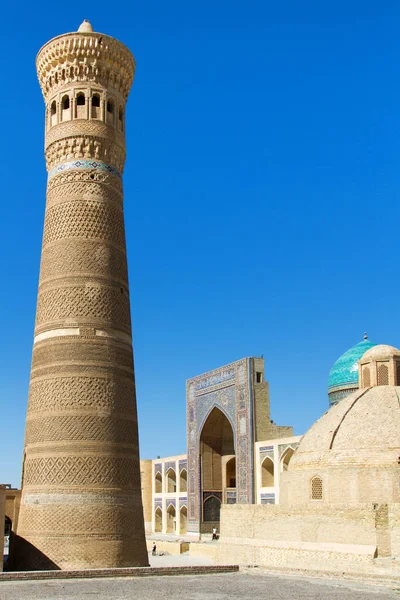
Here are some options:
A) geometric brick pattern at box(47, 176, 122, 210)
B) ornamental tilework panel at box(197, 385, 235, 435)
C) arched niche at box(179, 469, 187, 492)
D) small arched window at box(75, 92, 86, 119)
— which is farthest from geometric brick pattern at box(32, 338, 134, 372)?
arched niche at box(179, 469, 187, 492)

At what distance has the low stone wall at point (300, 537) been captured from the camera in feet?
35.5

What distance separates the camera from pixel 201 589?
29.5ft

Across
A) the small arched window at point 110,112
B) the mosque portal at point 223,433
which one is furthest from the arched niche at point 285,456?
the small arched window at point 110,112

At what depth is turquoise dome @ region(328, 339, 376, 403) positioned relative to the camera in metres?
24.1

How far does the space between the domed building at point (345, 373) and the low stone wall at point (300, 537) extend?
35.4ft

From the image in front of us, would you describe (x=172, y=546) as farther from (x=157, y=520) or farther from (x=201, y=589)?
(x=201, y=589)

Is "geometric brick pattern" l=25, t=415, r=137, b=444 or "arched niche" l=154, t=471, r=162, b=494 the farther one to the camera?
"arched niche" l=154, t=471, r=162, b=494

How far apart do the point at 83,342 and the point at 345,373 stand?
14.5 m

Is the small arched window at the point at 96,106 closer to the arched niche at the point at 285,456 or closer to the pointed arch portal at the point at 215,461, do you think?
the arched niche at the point at 285,456

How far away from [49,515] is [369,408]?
18.1ft

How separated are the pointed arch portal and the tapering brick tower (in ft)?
40.3

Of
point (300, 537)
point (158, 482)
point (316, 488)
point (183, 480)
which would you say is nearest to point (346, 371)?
point (183, 480)

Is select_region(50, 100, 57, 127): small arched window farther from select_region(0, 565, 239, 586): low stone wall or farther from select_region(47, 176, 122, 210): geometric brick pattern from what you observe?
select_region(0, 565, 239, 586): low stone wall

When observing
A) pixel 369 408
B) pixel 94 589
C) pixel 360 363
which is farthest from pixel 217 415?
pixel 94 589
